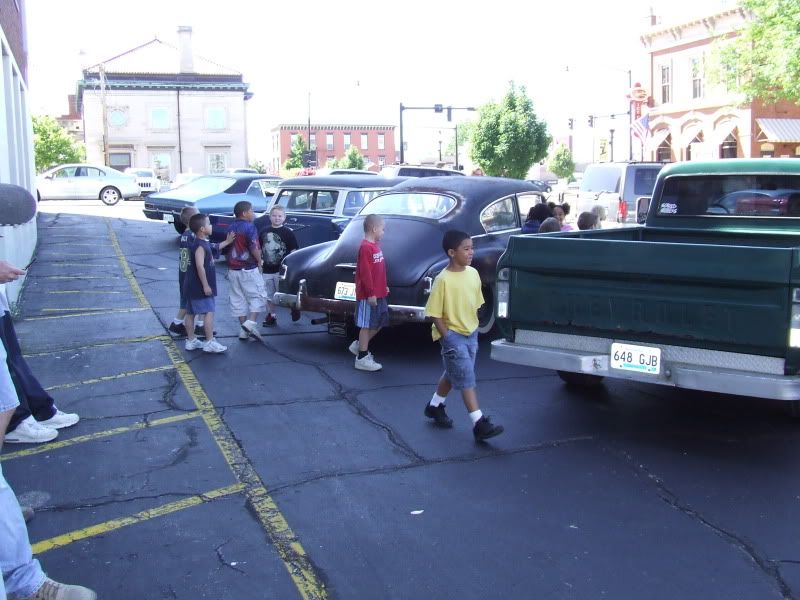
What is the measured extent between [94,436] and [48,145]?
158ft

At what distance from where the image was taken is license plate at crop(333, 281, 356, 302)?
8798mm

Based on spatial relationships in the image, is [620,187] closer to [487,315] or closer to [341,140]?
[487,315]

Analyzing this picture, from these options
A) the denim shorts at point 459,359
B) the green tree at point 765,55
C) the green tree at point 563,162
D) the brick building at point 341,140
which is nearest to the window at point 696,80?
the green tree at point 765,55

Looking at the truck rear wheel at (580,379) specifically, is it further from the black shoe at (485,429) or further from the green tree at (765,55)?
the green tree at (765,55)

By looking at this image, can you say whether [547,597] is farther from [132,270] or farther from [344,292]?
[132,270]

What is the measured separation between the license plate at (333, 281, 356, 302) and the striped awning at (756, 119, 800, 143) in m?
32.8

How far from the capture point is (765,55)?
2669cm

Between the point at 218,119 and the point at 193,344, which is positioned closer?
the point at 193,344

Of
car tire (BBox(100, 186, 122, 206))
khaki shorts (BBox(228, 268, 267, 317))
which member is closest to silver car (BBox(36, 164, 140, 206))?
car tire (BBox(100, 186, 122, 206))

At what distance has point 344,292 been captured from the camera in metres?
8.84

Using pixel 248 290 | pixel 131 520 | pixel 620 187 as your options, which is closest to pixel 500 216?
pixel 248 290

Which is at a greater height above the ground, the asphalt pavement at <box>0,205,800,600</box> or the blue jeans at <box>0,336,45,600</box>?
the blue jeans at <box>0,336,45,600</box>

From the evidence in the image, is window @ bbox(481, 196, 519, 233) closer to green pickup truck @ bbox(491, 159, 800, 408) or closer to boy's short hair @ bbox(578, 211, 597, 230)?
boy's short hair @ bbox(578, 211, 597, 230)

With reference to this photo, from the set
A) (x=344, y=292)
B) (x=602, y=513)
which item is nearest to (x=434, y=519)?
(x=602, y=513)
